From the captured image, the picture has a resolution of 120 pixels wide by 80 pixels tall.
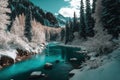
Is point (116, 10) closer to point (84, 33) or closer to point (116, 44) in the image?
point (116, 44)

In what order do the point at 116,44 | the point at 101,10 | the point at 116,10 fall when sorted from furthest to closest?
the point at 101,10, the point at 116,10, the point at 116,44

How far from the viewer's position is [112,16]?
29375 millimetres

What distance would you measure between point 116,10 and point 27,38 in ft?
145

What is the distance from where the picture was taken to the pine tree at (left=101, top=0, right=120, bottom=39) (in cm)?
2895

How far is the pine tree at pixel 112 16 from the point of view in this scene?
95.0 ft

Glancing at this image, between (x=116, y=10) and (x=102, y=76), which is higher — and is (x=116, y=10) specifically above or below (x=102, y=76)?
above

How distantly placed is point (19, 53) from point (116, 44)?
29.3 metres

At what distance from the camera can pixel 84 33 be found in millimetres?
68625

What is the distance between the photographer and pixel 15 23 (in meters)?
77.4

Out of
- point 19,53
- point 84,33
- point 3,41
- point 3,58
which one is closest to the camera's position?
point 3,58

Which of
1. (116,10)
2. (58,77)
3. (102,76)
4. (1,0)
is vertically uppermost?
(1,0)

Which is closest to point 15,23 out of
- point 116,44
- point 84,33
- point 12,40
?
point 84,33

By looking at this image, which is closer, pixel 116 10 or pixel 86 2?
pixel 116 10

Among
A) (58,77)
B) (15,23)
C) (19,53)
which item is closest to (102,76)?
(58,77)
